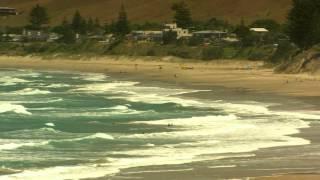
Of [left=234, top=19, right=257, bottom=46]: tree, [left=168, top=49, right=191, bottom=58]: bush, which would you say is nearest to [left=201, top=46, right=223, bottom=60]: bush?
[left=168, top=49, right=191, bottom=58]: bush

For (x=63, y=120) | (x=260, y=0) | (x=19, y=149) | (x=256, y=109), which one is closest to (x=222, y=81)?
(x=256, y=109)

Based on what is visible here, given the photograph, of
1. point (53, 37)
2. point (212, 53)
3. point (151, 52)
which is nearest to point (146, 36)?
point (151, 52)

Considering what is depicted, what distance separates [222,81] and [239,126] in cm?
2812

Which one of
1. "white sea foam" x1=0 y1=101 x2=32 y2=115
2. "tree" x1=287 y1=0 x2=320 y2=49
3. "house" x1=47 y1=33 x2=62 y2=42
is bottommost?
"house" x1=47 y1=33 x2=62 y2=42

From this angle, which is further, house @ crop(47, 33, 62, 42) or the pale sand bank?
house @ crop(47, 33, 62, 42)

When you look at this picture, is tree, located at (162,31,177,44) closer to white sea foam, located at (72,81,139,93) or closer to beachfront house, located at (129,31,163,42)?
beachfront house, located at (129,31,163,42)

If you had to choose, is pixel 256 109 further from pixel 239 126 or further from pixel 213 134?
pixel 213 134

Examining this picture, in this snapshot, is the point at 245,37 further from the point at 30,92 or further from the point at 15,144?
the point at 15,144

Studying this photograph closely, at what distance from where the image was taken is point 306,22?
62.4m

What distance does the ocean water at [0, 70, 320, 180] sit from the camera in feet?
63.4

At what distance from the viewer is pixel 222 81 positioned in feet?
181

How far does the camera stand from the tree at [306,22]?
6228cm

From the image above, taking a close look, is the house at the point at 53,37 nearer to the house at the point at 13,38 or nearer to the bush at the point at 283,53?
the house at the point at 13,38

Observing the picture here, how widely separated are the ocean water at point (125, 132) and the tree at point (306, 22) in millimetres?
22085
